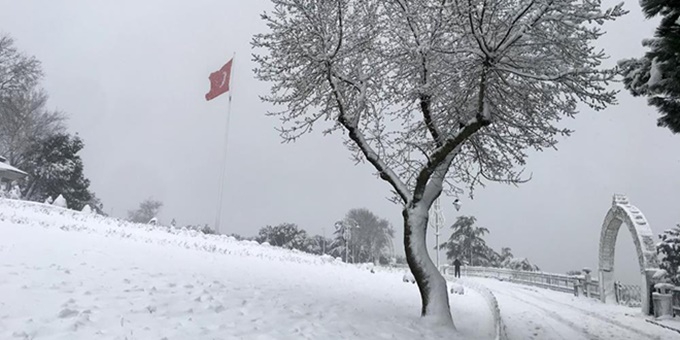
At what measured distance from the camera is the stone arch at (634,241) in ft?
53.6

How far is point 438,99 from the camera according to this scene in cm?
1048

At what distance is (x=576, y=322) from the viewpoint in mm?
13211

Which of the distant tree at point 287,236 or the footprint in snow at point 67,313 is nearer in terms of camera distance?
the footprint in snow at point 67,313

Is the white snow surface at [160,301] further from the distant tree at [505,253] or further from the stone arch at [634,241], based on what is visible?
the distant tree at [505,253]

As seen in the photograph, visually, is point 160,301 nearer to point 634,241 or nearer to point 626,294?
point 634,241

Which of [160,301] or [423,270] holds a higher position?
[423,270]

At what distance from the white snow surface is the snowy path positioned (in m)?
1.22

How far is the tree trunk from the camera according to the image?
9094mm

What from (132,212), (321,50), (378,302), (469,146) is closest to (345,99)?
(321,50)

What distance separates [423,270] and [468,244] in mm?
60785

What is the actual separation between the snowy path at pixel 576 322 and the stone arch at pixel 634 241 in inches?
58.6

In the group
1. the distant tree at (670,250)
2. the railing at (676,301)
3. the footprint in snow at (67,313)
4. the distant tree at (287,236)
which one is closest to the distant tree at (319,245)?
the distant tree at (287,236)

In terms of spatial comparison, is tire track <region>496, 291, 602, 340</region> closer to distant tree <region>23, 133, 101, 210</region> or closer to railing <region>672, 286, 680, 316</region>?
railing <region>672, 286, 680, 316</region>

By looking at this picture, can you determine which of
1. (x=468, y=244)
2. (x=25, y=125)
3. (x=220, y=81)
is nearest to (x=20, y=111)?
(x=25, y=125)
